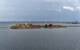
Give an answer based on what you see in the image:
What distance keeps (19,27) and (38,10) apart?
0.35m

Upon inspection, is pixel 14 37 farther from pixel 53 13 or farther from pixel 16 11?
pixel 53 13

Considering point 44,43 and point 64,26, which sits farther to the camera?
Answer: point 64,26

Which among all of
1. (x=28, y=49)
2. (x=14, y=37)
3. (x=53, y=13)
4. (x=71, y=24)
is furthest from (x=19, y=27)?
(x=71, y=24)

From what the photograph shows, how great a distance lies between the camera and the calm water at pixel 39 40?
1177mm

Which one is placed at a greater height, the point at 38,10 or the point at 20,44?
the point at 38,10

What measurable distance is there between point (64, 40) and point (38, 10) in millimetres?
545

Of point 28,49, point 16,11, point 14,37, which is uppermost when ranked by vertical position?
point 16,11

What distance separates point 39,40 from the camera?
1203mm

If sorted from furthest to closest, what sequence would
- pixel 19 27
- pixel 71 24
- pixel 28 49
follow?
pixel 71 24 < pixel 19 27 < pixel 28 49

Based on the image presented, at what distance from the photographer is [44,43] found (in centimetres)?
119

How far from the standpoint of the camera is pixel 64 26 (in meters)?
1.45

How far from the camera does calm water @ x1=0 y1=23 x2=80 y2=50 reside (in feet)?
3.86

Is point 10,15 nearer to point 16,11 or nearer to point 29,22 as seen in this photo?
point 16,11

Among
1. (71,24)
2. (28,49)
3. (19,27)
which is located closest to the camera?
(28,49)
